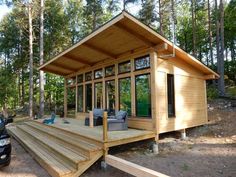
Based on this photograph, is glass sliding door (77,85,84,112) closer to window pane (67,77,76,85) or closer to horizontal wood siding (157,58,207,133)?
window pane (67,77,76,85)

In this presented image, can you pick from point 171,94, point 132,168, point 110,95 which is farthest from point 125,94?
point 132,168

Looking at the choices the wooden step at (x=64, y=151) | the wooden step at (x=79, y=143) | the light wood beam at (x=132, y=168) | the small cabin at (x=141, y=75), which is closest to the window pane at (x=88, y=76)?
the small cabin at (x=141, y=75)

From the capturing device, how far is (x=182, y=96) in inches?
332

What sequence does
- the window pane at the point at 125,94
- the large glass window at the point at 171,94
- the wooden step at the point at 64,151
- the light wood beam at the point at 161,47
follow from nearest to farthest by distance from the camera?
the wooden step at the point at 64,151, the light wood beam at the point at 161,47, the large glass window at the point at 171,94, the window pane at the point at 125,94

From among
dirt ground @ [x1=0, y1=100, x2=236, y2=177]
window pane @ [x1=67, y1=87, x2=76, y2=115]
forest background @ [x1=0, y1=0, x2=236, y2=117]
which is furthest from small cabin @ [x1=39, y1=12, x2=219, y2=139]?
forest background @ [x1=0, y1=0, x2=236, y2=117]

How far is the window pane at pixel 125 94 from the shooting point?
26.3ft

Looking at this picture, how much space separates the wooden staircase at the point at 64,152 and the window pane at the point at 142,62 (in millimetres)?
3010

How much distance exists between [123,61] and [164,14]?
11813 millimetres

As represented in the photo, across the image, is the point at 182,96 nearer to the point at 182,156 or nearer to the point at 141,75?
the point at 141,75

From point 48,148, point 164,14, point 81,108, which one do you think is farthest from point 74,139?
point 164,14

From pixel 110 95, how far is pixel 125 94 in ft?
3.56

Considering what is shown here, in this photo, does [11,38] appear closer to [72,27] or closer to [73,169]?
[72,27]

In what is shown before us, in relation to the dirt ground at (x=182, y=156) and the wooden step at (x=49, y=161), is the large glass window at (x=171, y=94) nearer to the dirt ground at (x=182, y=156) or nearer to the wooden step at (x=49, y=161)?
the dirt ground at (x=182, y=156)

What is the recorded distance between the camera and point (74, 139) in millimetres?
6625
